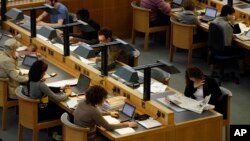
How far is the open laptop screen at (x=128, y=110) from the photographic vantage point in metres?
7.83

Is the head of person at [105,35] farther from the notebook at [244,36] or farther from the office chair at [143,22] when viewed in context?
the office chair at [143,22]

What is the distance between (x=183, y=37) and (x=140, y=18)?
1.19 m

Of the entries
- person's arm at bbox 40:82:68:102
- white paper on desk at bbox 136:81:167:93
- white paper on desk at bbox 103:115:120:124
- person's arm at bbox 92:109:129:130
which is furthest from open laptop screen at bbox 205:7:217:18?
person's arm at bbox 92:109:129:130

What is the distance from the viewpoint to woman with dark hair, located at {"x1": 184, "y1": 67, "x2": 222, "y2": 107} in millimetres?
8180

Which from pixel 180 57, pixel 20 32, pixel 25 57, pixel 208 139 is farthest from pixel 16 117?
pixel 180 57

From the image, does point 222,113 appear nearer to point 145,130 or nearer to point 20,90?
point 145,130

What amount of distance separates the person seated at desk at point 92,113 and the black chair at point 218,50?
360 centimetres

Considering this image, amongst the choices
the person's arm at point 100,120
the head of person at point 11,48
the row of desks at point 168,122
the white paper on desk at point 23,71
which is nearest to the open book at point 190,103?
the row of desks at point 168,122

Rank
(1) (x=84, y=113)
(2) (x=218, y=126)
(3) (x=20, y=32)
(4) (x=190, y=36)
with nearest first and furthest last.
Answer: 1. (1) (x=84, y=113)
2. (2) (x=218, y=126)
3. (3) (x=20, y=32)
4. (4) (x=190, y=36)

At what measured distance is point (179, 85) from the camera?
10797mm

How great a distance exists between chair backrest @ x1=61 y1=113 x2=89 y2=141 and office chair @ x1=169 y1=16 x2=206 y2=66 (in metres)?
4.09

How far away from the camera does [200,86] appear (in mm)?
8219

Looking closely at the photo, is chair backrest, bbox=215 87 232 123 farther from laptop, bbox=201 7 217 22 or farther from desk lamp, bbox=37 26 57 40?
laptop, bbox=201 7 217 22

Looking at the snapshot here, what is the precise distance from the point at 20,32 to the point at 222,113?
3704 mm
